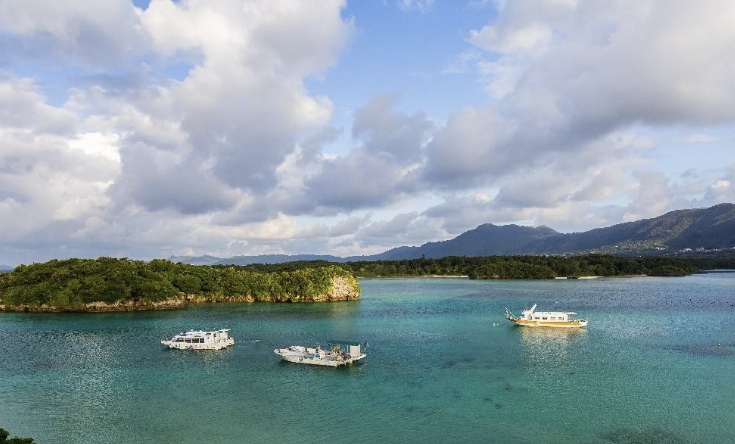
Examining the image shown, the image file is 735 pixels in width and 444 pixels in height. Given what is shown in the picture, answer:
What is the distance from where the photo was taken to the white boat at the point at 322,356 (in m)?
52.8

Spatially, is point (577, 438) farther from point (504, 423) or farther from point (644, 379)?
point (644, 379)

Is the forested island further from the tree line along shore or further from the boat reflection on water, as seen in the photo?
the boat reflection on water

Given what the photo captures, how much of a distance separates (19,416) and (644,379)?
54.7 metres

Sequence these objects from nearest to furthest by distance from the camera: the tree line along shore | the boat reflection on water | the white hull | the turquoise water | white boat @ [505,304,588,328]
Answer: the turquoise water
the boat reflection on water
the white hull
white boat @ [505,304,588,328]
the tree line along shore

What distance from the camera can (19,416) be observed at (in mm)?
37344

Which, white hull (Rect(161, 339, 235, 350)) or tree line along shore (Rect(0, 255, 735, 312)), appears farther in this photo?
tree line along shore (Rect(0, 255, 735, 312))

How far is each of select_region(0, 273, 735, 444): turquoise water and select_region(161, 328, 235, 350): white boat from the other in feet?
6.28

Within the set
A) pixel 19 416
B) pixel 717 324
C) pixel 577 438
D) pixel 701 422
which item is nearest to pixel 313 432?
pixel 577 438

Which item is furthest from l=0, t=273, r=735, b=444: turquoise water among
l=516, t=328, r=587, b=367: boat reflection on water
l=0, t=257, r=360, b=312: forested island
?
l=0, t=257, r=360, b=312: forested island

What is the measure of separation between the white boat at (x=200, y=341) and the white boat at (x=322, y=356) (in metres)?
11.0

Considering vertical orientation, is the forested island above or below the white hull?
above

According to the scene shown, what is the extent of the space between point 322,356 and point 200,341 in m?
18.7

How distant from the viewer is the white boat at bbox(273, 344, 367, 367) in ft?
173

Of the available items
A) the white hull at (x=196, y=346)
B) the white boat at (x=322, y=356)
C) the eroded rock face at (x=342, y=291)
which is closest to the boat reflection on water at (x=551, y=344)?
the white boat at (x=322, y=356)
